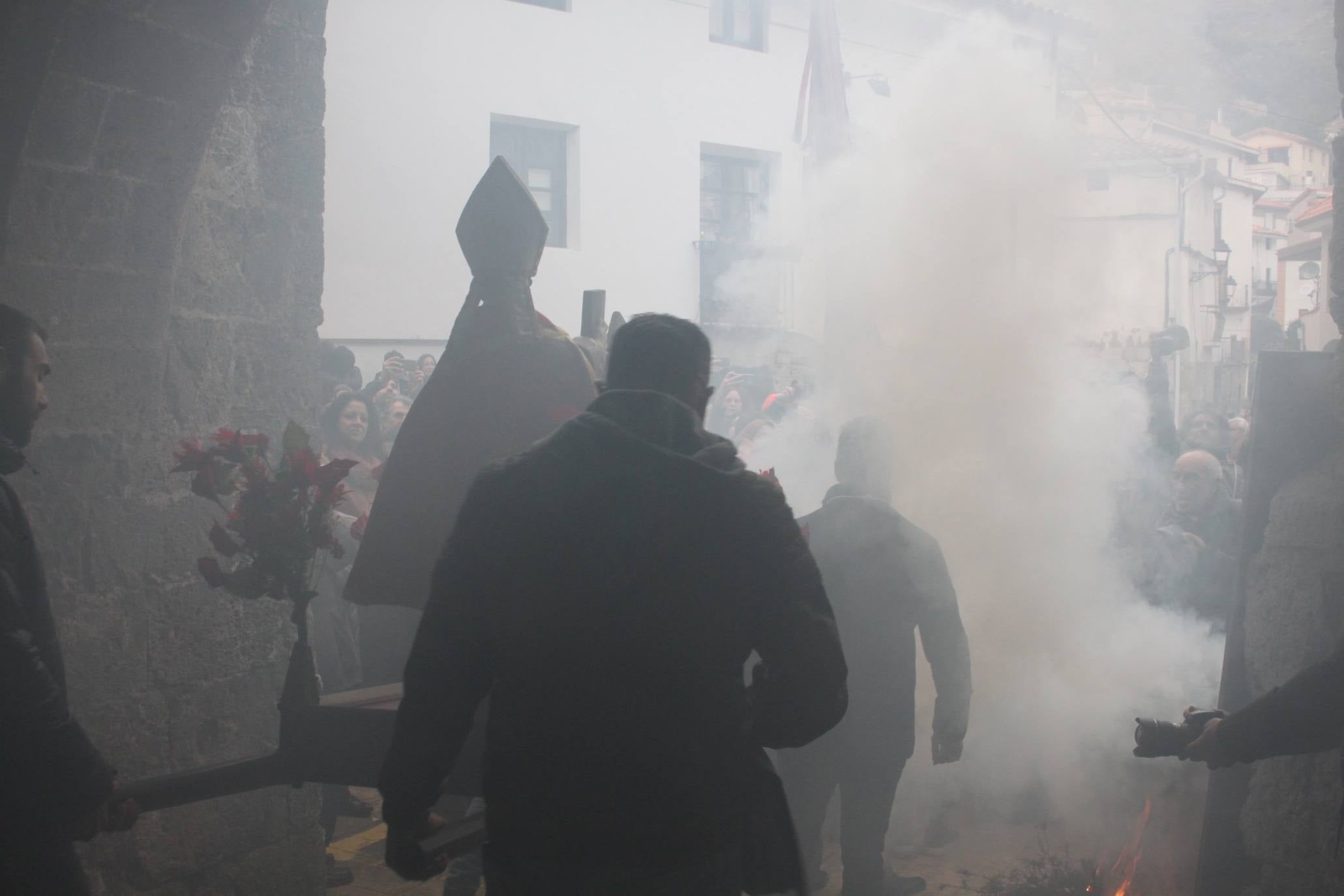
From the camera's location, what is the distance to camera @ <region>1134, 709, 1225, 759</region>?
3291 mm

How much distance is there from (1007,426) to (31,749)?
6312mm

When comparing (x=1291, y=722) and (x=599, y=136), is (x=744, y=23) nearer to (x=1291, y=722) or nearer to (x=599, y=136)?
(x=599, y=136)

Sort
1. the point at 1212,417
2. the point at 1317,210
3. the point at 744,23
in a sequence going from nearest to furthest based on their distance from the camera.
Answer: the point at 1212,417, the point at 744,23, the point at 1317,210

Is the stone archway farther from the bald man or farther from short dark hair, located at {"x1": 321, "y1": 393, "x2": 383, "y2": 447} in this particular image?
the bald man

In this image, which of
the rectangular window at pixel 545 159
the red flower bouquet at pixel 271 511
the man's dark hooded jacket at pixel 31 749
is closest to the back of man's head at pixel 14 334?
the man's dark hooded jacket at pixel 31 749

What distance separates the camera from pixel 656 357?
6.82 ft

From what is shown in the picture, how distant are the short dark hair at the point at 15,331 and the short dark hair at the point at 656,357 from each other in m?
1.66


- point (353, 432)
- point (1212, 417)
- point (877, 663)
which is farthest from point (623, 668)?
point (1212, 417)

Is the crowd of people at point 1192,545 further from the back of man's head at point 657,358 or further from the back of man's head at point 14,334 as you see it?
the back of man's head at point 14,334

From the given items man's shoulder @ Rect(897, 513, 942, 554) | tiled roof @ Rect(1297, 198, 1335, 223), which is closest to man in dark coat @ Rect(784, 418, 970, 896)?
man's shoulder @ Rect(897, 513, 942, 554)

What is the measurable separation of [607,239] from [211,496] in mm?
12926

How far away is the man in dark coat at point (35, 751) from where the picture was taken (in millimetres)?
2502

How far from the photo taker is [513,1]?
14.7 m

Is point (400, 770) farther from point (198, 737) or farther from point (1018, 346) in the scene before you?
point (1018, 346)
